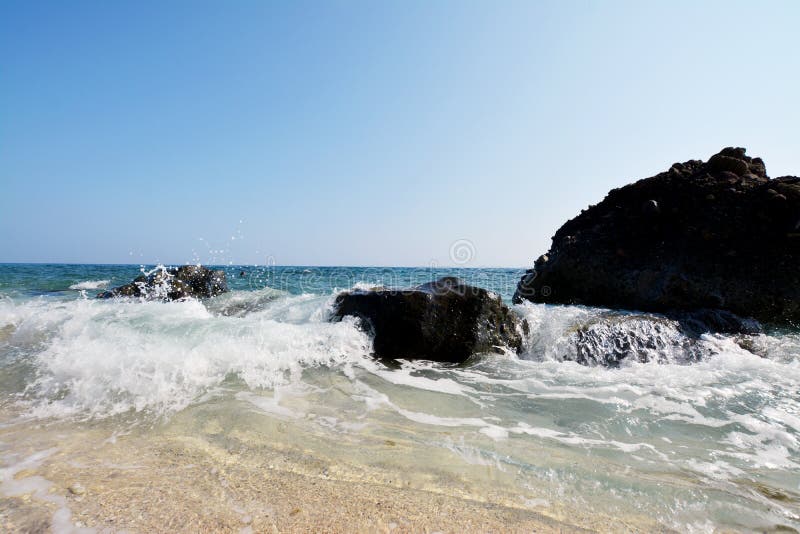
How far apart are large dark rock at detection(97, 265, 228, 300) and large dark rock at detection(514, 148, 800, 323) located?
10.4 m

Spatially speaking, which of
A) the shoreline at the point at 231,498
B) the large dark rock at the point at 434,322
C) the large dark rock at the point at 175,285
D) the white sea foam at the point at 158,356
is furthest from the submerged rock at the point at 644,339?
the large dark rock at the point at 175,285

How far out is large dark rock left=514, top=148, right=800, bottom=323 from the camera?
7477mm

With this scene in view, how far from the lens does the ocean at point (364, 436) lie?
1.85 metres

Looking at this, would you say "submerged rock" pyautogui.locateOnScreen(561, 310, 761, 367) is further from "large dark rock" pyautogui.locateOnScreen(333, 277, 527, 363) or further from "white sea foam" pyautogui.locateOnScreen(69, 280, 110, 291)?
"white sea foam" pyautogui.locateOnScreen(69, 280, 110, 291)

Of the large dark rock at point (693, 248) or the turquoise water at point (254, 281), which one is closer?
the large dark rock at point (693, 248)

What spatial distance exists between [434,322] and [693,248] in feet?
22.3

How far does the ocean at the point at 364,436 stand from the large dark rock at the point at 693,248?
8.53 feet

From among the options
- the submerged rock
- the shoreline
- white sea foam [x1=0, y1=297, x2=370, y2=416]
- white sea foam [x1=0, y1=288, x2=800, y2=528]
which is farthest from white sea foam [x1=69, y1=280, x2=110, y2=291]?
the submerged rock

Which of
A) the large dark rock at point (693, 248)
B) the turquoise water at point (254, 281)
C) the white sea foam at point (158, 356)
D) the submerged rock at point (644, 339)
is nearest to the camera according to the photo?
the white sea foam at point (158, 356)

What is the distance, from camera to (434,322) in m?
5.27

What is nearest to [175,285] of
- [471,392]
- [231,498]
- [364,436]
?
[471,392]

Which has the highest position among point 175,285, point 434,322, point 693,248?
point 693,248

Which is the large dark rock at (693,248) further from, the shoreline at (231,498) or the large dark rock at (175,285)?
the large dark rock at (175,285)

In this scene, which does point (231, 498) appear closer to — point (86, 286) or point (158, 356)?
point (158, 356)
